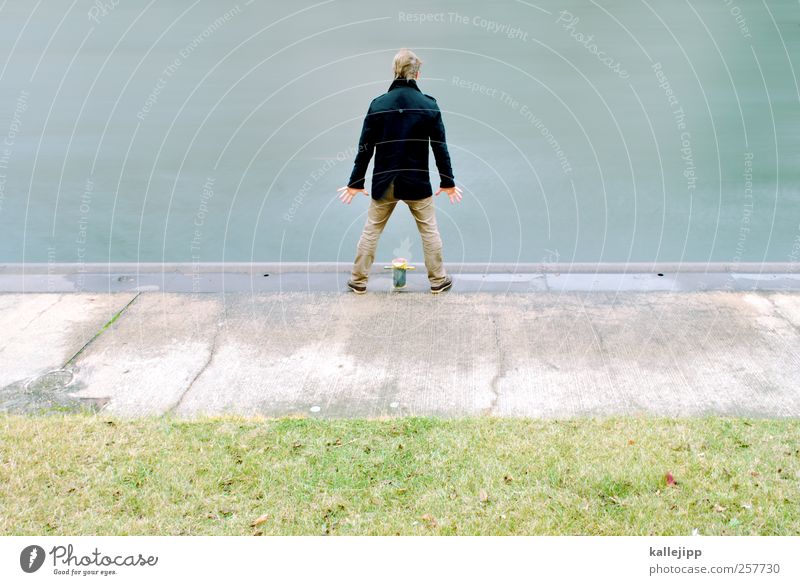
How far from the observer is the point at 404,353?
20.1 feet

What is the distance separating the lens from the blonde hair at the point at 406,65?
691cm

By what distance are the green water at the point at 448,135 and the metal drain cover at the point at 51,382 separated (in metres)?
4.52

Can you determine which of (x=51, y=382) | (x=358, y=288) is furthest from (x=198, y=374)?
(x=358, y=288)

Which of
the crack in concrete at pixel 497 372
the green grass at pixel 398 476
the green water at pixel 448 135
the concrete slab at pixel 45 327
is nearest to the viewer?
the green grass at pixel 398 476

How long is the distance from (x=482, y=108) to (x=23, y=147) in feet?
25.3

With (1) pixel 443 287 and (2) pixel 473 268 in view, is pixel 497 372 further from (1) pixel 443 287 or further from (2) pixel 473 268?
(2) pixel 473 268

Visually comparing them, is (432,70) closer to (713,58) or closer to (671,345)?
(713,58)

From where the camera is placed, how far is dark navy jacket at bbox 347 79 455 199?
6.96 metres
